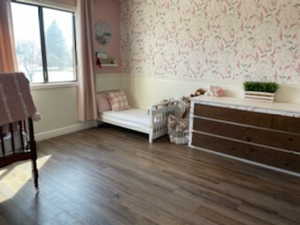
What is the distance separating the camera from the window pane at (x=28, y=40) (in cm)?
312

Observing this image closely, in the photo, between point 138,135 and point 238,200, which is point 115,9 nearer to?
point 138,135

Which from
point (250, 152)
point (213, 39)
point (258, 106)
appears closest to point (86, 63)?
point (213, 39)

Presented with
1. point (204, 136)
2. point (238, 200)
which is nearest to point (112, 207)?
point (238, 200)

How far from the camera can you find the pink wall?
409 centimetres

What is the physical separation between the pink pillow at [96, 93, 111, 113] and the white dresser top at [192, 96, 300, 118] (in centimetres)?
172

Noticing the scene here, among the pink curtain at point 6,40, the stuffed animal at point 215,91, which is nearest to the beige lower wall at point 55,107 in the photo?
the pink curtain at point 6,40

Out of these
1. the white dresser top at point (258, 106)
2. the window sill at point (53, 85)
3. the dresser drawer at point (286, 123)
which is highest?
the window sill at point (53, 85)

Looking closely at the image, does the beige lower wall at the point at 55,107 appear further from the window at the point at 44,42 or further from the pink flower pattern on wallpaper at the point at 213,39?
the pink flower pattern on wallpaper at the point at 213,39

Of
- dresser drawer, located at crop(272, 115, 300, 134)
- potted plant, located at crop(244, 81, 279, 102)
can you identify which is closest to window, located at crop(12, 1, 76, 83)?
potted plant, located at crop(244, 81, 279, 102)

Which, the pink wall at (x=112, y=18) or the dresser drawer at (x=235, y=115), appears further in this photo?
the pink wall at (x=112, y=18)

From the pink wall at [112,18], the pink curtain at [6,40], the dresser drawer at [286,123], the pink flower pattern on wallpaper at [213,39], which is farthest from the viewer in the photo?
A: the pink wall at [112,18]

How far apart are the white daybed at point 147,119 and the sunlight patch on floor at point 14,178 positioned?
4.55 feet

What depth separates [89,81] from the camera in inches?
156

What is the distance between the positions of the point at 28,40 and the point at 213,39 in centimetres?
279
